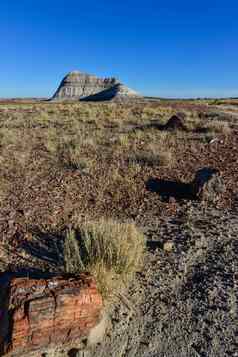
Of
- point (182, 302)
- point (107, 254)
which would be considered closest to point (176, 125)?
point (107, 254)

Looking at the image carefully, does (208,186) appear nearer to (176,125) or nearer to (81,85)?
(176,125)

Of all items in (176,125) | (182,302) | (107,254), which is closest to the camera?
(182,302)

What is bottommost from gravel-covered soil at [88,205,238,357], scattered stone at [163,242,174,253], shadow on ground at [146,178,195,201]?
gravel-covered soil at [88,205,238,357]

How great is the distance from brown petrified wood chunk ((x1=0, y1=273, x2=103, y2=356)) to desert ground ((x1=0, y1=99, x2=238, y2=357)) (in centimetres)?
22

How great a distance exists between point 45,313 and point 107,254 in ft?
4.34

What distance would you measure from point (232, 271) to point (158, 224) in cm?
154

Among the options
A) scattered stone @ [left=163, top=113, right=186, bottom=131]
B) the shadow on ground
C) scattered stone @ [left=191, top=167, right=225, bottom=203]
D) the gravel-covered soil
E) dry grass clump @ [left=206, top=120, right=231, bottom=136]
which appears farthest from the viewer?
scattered stone @ [left=163, top=113, right=186, bottom=131]

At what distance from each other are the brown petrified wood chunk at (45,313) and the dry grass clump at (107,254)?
507 mm

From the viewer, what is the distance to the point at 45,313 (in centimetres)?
277

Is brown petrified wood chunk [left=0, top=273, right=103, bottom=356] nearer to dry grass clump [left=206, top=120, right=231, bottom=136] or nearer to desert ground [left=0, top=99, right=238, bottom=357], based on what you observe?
desert ground [left=0, top=99, right=238, bottom=357]

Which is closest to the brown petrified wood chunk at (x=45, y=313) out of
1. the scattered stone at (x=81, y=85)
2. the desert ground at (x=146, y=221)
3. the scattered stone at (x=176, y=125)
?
the desert ground at (x=146, y=221)

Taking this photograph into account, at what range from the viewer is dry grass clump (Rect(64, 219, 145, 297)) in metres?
3.64

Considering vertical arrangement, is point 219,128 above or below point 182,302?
above

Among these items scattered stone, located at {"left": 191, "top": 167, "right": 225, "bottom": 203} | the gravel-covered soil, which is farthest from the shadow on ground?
the gravel-covered soil
